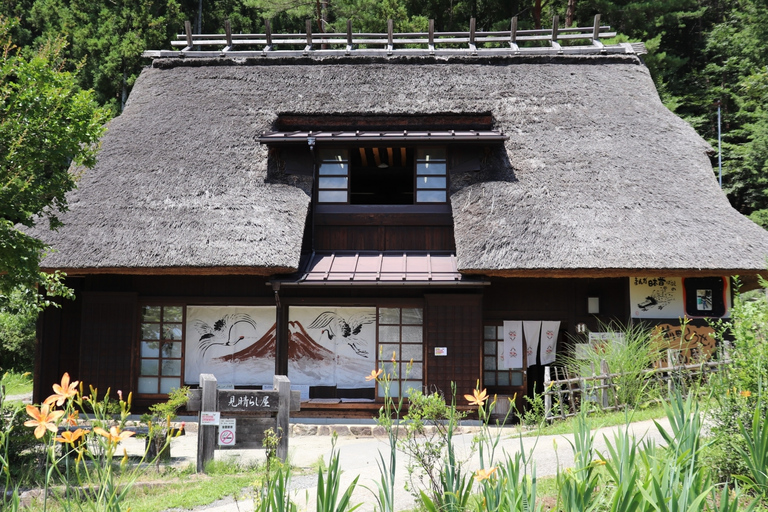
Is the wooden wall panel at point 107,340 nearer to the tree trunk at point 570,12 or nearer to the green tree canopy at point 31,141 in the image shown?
the green tree canopy at point 31,141

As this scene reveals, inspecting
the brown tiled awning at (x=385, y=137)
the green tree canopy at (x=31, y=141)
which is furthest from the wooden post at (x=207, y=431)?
the brown tiled awning at (x=385, y=137)

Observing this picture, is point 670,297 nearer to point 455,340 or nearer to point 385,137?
point 455,340

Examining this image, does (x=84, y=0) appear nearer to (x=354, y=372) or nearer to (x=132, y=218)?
(x=132, y=218)

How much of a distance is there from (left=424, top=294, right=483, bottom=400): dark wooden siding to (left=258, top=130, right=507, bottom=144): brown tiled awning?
2683 millimetres

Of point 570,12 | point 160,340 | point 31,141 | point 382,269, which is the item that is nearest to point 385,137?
point 382,269

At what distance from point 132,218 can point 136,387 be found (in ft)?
9.02

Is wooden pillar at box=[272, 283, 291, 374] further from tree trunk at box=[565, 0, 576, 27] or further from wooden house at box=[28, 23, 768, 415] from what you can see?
tree trunk at box=[565, 0, 576, 27]

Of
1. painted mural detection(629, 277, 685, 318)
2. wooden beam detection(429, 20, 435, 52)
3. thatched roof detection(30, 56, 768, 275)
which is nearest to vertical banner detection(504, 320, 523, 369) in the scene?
thatched roof detection(30, 56, 768, 275)

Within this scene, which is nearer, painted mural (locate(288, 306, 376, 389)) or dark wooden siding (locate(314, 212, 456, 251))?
painted mural (locate(288, 306, 376, 389))

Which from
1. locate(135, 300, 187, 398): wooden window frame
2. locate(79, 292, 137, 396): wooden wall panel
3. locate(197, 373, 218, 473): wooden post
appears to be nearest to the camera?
locate(197, 373, 218, 473): wooden post

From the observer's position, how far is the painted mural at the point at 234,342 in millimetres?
11109

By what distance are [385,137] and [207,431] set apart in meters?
6.02

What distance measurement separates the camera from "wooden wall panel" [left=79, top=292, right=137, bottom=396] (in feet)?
34.4

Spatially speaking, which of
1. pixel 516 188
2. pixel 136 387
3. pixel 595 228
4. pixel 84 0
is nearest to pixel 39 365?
pixel 136 387
